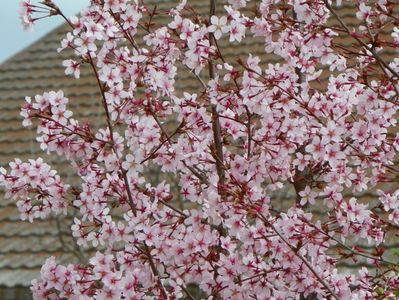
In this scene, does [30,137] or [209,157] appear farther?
[30,137]

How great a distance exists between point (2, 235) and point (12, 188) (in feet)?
11.8

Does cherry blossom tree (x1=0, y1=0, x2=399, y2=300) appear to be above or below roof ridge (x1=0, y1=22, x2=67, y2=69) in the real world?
above

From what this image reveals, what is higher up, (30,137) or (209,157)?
(209,157)

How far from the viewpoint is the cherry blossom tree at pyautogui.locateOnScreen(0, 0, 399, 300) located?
8.91 feet

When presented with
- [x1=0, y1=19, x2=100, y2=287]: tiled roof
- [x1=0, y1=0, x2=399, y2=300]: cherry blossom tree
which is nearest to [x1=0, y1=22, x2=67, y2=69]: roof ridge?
[x1=0, y1=19, x2=100, y2=287]: tiled roof

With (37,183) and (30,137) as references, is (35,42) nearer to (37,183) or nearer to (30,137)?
(30,137)

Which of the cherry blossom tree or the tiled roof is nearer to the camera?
the cherry blossom tree

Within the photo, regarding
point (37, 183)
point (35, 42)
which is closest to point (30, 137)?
point (35, 42)

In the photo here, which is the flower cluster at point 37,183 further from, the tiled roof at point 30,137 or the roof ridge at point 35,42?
the roof ridge at point 35,42

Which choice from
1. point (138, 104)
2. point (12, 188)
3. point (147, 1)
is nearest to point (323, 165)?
point (138, 104)

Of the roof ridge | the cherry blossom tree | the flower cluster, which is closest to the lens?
the cherry blossom tree

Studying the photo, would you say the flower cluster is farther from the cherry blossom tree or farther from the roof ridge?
the roof ridge

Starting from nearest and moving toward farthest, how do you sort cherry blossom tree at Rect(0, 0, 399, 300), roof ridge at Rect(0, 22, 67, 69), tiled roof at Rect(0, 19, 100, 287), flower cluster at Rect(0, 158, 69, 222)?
cherry blossom tree at Rect(0, 0, 399, 300)
flower cluster at Rect(0, 158, 69, 222)
tiled roof at Rect(0, 19, 100, 287)
roof ridge at Rect(0, 22, 67, 69)

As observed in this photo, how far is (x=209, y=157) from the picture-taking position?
2941 millimetres
